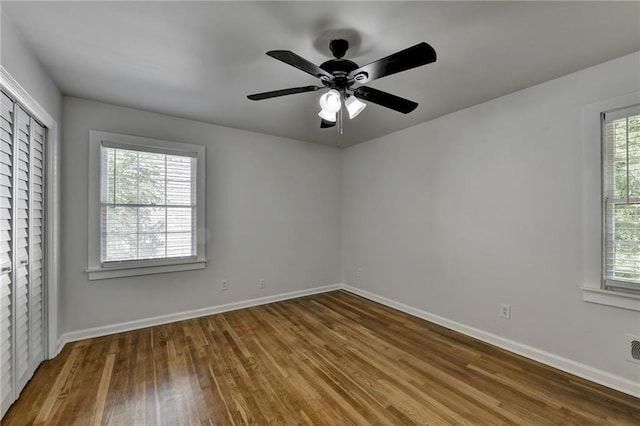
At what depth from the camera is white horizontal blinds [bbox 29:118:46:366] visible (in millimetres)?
2222

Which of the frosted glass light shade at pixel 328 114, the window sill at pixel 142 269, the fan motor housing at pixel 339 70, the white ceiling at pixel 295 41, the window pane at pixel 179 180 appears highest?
the white ceiling at pixel 295 41

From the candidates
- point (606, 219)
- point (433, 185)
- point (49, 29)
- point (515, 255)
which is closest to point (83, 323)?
point (49, 29)

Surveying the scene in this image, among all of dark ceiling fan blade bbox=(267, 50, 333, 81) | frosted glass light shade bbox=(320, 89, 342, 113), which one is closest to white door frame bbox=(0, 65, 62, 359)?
dark ceiling fan blade bbox=(267, 50, 333, 81)

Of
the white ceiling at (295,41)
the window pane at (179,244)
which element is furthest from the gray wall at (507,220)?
the window pane at (179,244)

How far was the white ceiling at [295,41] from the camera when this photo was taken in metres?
1.62

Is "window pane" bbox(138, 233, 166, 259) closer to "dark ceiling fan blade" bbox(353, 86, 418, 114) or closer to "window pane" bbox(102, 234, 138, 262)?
"window pane" bbox(102, 234, 138, 262)

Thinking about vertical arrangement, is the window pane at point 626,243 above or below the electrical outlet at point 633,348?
above

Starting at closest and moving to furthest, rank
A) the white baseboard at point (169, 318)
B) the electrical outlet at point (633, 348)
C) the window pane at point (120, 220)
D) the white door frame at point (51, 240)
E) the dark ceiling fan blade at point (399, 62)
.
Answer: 1. the dark ceiling fan blade at point (399, 62)
2. the electrical outlet at point (633, 348)
3. the white door frame at point (51, 240)
4. the white baseboard at point (169, 318)
5. the window pane at point (120, 220)

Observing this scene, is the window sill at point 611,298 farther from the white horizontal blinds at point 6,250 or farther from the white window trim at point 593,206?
the white horizontal blinds at point 6,250

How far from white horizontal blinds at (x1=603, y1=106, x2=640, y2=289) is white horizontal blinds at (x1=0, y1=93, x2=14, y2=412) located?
13.7ft

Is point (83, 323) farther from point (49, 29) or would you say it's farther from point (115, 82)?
point (49, 29)

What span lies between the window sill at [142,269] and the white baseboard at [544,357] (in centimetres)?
275

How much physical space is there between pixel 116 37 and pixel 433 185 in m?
3.22

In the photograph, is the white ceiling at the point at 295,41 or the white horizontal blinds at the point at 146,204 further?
the white horizontal blinds at the point at 146,204
